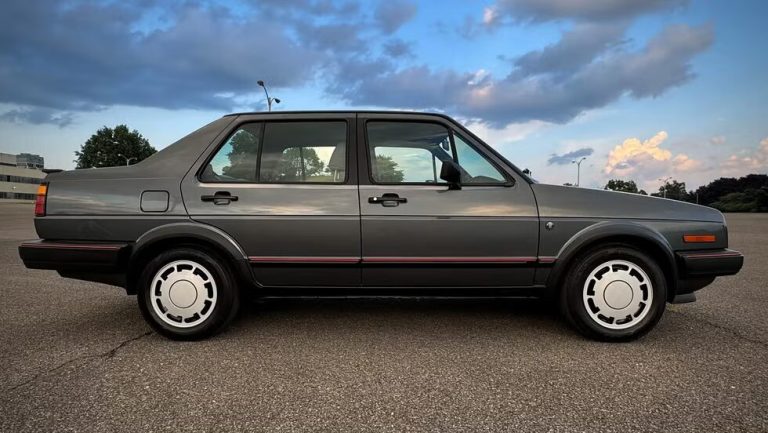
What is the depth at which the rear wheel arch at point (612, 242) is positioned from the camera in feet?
11.2

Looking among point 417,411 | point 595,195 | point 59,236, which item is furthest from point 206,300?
point 595,195

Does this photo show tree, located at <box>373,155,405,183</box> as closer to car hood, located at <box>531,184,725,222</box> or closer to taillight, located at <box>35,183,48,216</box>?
car hood, located at <box>531,184,725,222</box>

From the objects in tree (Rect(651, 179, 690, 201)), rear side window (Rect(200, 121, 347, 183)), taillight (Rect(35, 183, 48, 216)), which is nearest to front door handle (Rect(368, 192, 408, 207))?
rear side window (Rect(200, 121, 347, 183))

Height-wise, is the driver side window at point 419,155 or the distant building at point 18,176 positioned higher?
the distant building at point 18,176

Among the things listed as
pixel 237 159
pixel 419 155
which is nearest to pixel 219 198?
pixel 237 159

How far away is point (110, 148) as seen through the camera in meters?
69.7

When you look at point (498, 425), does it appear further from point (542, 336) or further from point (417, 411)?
point (542, 336)

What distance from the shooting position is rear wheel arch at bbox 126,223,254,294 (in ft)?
11.3

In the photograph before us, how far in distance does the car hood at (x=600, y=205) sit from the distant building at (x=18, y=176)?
93.8 m

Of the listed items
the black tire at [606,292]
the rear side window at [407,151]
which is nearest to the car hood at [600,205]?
the black tire at [606,292]

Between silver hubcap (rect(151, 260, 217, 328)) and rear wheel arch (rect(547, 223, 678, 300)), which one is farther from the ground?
rear wheel arch (rect(547, 223, 678, 300))

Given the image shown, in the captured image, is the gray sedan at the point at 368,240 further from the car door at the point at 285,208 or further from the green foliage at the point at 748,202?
the green foliage at the point at 748,202

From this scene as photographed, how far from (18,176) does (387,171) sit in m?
102

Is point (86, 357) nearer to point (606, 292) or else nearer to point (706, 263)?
point (606, 292)
